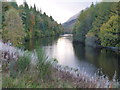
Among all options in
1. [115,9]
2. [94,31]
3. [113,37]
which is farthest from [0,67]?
[94,31]

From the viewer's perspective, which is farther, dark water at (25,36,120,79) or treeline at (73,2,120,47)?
treeline at (73,2,120,47)

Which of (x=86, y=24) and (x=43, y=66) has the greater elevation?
(x=86, y=24)

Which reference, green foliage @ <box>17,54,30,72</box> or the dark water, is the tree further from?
green foliage @ <box>17,54,30,72</box>

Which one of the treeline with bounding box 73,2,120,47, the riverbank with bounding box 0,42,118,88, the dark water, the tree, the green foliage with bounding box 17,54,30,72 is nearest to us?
the riverbank with bounding box 0,42,118,88

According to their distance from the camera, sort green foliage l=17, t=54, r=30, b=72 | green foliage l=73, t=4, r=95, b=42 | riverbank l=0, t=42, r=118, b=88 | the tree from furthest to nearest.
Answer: green foliage l=73, t=4, r=95, b=42 < the tree < green foliage l=17, t=54, r=30, b=72 < riverbank l=0, t=42, r=118, b=88

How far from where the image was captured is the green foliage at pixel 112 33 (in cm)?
2587

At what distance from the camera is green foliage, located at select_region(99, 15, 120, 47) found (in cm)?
2587

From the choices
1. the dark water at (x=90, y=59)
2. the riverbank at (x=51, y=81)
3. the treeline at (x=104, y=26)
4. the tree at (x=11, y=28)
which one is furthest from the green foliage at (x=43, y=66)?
the treeline at (x=104, y=26)

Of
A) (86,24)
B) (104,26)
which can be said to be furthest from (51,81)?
(86,24)

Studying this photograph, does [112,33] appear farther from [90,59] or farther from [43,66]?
[43,66]

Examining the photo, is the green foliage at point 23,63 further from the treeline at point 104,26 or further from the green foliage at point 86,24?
the green foliage at point 86,24

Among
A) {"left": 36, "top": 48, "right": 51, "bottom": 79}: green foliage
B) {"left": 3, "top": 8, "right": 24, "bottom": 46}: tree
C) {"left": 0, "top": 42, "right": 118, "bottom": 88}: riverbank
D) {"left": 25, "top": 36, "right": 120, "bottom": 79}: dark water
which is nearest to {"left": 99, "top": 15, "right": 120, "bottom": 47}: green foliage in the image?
{"left": 25, "top": 36, "right": 120, "bottom": 79}: dark water

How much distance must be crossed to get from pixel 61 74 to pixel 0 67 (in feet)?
5.34

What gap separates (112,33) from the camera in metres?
26.7
